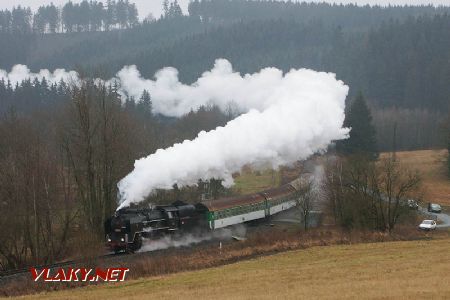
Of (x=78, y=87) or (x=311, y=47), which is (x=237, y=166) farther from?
(x=311, y=47)

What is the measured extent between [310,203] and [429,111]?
77.8 metres

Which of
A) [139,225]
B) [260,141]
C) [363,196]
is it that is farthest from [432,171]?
[139,225]

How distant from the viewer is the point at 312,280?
2691 cm

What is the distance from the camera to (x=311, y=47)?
18162 cm

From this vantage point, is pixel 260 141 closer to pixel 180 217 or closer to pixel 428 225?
pixel 180 217

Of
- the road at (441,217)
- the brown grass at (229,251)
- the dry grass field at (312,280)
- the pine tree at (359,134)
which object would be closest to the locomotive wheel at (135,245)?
the brown grass at (229,251)

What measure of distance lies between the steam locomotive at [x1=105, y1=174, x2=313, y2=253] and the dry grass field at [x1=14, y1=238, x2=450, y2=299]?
5511 millimetres

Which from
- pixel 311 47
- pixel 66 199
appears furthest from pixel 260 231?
pixel 311 47

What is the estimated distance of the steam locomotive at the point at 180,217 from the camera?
116ft

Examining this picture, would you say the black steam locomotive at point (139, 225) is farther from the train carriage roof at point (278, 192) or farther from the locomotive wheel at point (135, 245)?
the train carriage roof at point (278, 192)

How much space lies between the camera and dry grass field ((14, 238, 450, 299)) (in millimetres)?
23281

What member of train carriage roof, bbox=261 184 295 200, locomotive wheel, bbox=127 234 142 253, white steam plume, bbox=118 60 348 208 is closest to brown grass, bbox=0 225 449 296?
locomotive wheel, bbox=127 234 142 253

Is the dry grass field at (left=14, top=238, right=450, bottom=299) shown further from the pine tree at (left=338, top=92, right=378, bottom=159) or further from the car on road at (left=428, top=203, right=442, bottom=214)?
the pine tree at (left=338, top=92, right=378, bottom=159)

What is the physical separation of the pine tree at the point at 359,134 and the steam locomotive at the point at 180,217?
27879 millimetres
